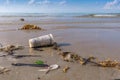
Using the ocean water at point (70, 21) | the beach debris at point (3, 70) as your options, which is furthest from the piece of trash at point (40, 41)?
the ocean water at point (70, 21)

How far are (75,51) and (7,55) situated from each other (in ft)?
8.33

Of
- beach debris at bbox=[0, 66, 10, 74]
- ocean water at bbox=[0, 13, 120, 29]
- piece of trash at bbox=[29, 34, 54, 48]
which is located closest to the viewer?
beach debris at bbox=[0, 66, 10, 74]

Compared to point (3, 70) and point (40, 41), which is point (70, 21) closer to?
point (40, 41)

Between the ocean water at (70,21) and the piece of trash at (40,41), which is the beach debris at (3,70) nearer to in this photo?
the piece of trash at (40,41)

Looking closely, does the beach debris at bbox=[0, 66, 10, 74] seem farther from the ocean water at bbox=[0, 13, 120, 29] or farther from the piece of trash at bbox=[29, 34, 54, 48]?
the ocean water at bbox=[0, 13, 120, 29]

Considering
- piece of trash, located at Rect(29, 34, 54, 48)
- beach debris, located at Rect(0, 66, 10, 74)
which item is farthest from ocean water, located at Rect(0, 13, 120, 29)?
beach debris, located at Rect(0, 66, 10, 74)

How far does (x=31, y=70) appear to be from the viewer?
5754 millimetres

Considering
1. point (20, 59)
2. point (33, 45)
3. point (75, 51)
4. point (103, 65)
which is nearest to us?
point (103, 65)

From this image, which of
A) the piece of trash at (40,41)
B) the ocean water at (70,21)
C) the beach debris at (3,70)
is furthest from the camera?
the ocean water at (70,21)

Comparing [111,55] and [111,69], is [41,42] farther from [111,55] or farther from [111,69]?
[111,69]

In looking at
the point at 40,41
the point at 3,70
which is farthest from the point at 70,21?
the point at 3,70

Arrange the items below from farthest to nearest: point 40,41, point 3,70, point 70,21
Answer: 1. point 70,21
2. point 40,41
3. point 3,70

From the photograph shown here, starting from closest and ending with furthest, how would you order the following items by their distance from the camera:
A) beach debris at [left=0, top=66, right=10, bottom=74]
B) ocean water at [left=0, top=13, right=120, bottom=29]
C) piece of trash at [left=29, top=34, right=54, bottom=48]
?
beach debris at [left=0, top=66, right=10, bottom=74], piece of trash at [left=29, top=34, right=54, bottom=48], ocean water at [left=0, top=13, right=120, bottom=29]

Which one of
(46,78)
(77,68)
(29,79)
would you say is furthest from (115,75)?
(29,79)
